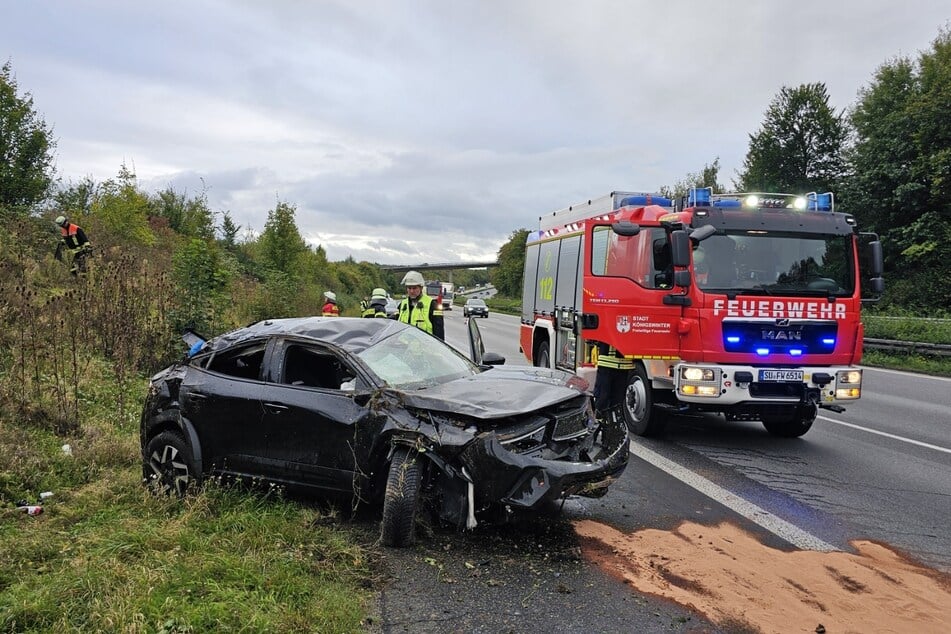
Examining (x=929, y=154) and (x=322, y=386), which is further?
(x=929, y=154)

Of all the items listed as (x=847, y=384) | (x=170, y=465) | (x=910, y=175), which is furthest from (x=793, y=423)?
(x=910, y=175)

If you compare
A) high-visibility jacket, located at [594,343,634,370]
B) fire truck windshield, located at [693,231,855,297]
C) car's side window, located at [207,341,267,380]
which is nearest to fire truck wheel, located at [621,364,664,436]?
high-visibility jacket, located at [594,343,634,370]

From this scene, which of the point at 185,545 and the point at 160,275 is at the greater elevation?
the point at 160,275

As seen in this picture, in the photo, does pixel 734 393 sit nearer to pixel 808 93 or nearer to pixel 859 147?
pixel 859 147

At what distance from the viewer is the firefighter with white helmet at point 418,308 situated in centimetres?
826

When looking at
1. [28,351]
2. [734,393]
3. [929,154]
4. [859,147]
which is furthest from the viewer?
[859,147]

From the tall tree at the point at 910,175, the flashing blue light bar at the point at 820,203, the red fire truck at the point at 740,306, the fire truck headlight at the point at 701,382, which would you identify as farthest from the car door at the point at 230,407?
the tall tree at the point at 910,175

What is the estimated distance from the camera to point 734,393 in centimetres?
671

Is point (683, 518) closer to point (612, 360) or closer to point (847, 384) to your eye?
point (612, 360)

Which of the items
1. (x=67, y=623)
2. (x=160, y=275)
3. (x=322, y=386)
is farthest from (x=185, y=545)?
(x=160, y=275)

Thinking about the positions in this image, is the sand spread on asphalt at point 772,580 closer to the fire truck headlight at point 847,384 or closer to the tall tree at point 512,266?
the fire truck headlight at point 847,384

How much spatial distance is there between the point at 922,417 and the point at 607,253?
5.44 m

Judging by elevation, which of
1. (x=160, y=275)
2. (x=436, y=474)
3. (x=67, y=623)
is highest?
(x=160, y=275)

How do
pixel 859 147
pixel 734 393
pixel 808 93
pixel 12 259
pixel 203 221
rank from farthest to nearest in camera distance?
pixel 808 93, pixel 859 147, pixel 203 221, pixel 12 259, pixel 734 393
